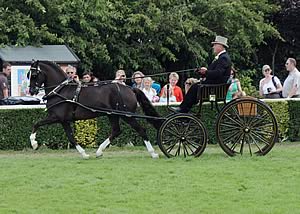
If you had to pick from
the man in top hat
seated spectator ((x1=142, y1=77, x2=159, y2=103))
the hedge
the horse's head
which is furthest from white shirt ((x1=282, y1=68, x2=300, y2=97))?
the horse's head

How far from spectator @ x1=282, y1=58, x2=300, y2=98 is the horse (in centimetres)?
446

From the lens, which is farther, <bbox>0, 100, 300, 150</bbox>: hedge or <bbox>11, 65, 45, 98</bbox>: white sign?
<bbox>11, 65, 45, 98</bbox>: white sign

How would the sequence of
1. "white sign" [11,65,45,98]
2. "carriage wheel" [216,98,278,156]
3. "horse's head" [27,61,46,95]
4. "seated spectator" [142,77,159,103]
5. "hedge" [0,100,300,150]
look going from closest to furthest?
"carriage wheel" [216,98,278,156]
"horse's head" [27,61,46,95]
"hedge" [0,100,300,150]
"seated spectator" [142,77,159,103]
"white sign" [11,65,45,98]

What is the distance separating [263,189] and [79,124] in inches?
246

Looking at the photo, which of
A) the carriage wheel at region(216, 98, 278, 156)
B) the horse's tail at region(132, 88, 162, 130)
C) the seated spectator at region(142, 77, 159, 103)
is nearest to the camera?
the carriage wheel at region(216, 98, 278, 156)

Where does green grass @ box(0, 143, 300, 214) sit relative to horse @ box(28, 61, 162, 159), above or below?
below

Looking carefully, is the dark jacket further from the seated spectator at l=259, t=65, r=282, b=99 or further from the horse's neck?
the seated spectator at l=259, t=65, r=282, b=99

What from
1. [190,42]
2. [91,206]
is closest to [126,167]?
[91,206]

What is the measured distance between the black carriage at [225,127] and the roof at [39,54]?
23.3ft

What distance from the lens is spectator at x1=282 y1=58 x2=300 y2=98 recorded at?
1616cm

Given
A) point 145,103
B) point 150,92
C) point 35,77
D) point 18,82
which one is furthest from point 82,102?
point 18,82

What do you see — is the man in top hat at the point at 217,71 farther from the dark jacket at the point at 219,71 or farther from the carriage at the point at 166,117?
the carriage at the point at 166,117

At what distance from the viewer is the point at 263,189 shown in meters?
9.28

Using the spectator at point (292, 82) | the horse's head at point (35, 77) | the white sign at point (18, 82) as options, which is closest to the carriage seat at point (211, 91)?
the horse's head at point (35, 77)
